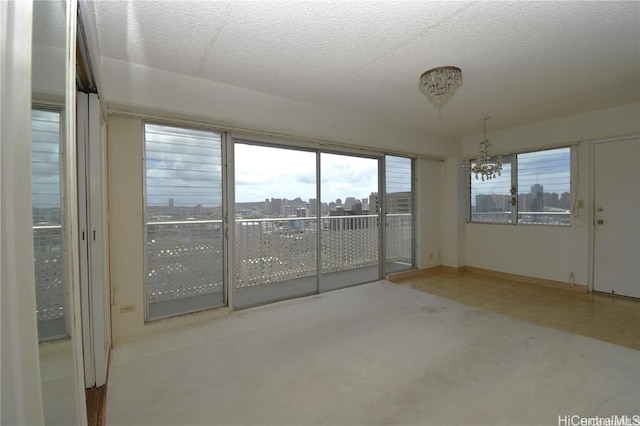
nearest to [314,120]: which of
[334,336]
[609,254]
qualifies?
[334,336]

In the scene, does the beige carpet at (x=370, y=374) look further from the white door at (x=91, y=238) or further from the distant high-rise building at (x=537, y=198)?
the distant high-rise building at (x=537, y=198)

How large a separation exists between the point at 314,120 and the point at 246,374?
2711mm

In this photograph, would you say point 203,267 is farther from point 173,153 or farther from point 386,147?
point 386,147

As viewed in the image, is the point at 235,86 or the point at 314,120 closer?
the point at 235,86

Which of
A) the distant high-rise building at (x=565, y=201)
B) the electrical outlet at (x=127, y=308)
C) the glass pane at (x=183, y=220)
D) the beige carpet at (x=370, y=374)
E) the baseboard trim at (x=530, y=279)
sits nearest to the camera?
the beige carpet at (x=370, y=374)

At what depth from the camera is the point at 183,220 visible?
2.88 meters

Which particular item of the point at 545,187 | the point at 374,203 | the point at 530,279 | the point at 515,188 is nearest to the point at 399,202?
the point at 374,203

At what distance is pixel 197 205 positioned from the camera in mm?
2943

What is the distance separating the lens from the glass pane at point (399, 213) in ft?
15.0

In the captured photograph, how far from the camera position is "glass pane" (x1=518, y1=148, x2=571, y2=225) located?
403cm

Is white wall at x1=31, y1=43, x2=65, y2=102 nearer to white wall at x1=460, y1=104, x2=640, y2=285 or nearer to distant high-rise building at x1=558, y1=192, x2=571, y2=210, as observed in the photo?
white wall at x1=460, y1=104, x2=640, y2=285

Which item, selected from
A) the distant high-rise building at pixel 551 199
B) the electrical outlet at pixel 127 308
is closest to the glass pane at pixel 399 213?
the distant high-rise building at pixel 551 199

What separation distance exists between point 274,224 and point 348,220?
132 centimetres

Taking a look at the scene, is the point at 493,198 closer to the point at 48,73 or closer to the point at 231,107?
the point at 231,107
